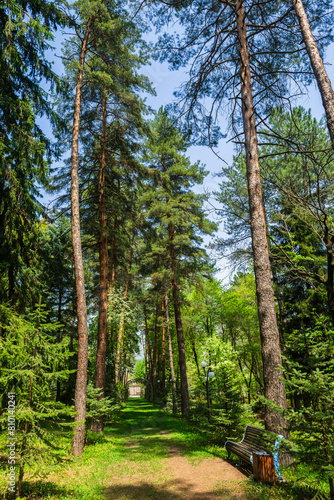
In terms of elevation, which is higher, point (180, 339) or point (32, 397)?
point (180, 339)

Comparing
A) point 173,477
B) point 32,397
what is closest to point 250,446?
point 173,477

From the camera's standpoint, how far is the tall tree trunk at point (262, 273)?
16.5ft

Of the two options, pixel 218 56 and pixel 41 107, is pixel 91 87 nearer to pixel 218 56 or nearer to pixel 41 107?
pixel 41 107

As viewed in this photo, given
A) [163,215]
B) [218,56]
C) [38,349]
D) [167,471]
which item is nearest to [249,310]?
[163,215]

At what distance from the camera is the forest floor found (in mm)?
4734

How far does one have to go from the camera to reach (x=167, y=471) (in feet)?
21.7

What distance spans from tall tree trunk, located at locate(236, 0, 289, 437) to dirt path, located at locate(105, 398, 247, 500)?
170 cm

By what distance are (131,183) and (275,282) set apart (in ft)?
28.2

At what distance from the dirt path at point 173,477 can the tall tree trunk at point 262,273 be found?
1.70 metres

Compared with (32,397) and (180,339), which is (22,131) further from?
(180,339)

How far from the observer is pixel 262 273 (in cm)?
570

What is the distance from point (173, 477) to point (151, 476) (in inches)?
20.9

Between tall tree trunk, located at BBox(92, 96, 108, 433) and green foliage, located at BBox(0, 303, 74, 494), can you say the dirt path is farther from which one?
tall tree trunk, located at BBox(92, 96, 108, 433)

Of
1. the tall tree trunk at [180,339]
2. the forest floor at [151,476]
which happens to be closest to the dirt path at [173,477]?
the forest floor at [151,476]
